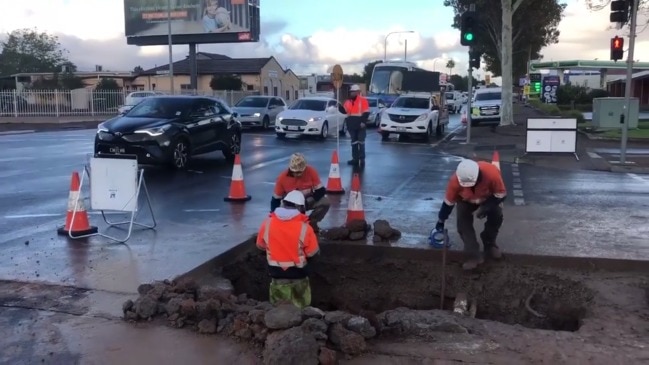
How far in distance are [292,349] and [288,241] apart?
1.74 meters

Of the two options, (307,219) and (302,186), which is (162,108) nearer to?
(302,186)

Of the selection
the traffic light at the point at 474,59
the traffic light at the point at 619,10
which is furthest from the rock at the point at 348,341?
the traffic light at the point at 474,59

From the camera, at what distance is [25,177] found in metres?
14.0

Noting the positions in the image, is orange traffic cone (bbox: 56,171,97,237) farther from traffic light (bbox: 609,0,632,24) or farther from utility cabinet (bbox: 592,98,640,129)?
utility cabinet (bbox: 592,98,640,129)

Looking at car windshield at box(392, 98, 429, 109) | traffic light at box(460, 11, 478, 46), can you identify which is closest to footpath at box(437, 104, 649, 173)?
car windshield at box(392, 98, 429, 109)

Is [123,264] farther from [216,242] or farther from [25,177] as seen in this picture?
[25,177]

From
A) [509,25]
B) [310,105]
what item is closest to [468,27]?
[310,105]

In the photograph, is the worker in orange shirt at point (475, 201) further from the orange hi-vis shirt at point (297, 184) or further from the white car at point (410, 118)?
the white car at point (410, 118)

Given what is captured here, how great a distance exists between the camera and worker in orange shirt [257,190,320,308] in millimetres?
6152

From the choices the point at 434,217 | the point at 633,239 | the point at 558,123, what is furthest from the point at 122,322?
the point at 558,123

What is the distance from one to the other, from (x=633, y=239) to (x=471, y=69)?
15138mm

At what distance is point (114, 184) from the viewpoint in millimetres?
8602

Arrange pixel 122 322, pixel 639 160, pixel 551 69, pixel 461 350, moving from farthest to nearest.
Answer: pixel 551 69 → pixel 639 160 → pixel 122 322 → pixel 461 350

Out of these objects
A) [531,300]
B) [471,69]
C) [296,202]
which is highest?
[471,69]
